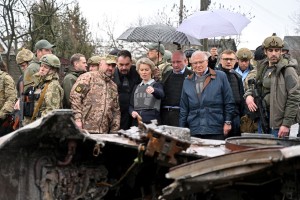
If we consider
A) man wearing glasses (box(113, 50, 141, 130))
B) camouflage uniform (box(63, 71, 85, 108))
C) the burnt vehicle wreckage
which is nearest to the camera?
the burnt vehicle wreckage

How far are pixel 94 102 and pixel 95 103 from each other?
0.06ft

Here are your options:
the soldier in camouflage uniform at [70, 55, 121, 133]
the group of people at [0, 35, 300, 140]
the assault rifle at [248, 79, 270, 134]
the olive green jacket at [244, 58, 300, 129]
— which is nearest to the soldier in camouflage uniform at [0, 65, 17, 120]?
the group of people at [0, 35, 300, 140]

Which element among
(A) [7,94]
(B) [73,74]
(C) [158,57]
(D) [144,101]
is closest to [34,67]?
(B) [73,74]

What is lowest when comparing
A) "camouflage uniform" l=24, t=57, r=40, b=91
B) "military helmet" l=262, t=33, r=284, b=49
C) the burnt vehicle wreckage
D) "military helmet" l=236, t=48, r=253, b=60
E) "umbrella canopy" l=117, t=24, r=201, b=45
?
the burnt vehicle wreckage

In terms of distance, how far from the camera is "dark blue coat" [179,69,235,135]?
8031mm

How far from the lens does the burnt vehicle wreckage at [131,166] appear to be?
408cm

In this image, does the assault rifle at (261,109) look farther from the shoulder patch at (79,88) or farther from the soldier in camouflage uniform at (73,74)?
the soldier in camouflage uniform at (73,74)

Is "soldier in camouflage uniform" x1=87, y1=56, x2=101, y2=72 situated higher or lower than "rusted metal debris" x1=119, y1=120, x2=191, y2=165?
higher

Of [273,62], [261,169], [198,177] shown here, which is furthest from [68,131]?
[273,62]

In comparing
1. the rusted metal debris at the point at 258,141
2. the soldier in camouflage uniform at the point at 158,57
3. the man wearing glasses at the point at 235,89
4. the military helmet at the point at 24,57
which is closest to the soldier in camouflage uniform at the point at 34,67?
the military helmet at the point at 24,57

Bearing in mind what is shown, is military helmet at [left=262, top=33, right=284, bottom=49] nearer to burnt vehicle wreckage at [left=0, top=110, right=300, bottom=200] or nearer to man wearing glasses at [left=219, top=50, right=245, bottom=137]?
man wearing glasses at [left=219, top=50, right=245, bottom=137]

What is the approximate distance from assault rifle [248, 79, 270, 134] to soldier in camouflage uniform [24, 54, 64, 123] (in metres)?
2.67

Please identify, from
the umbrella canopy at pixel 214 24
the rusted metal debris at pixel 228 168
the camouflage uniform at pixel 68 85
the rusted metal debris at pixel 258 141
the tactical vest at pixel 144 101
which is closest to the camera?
the rusted metal debris at pixel 228 168

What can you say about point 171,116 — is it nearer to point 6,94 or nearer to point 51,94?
point 51,94
